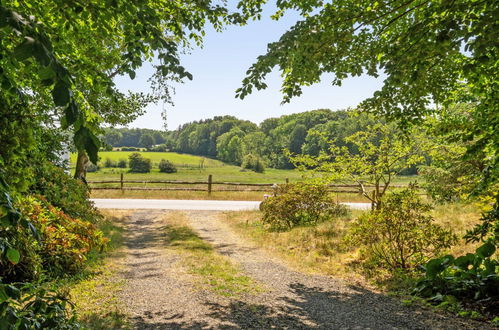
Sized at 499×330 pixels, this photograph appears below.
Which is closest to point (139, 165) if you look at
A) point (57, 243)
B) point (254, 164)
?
point (254, 164)

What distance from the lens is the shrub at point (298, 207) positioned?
12.0m

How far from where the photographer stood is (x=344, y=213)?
13078 mm

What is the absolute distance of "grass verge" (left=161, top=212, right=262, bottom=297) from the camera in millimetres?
6262

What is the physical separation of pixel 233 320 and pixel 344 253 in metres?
4.64

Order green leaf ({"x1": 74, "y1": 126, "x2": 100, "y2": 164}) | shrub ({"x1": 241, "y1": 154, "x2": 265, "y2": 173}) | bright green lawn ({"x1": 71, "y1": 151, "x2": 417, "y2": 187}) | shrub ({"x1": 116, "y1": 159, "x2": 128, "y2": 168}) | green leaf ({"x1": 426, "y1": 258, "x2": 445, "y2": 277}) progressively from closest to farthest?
green leaf ({"x1": 74, "y1": 126, "x2": 100, "y2": 164})
green leaf ({"x1": 426, "y1": 258, "x2": 445, "y2": 277})
bright green lawn ({"x1": 71, "y1": 151, "x2": 417, "y2": 187})
shrub ({"x1": 116, "y1": 159, "x2": 128, "y2": 168})
shrub ({"x1": 241, "y1": 154, "x2": 265, "y2": 173})

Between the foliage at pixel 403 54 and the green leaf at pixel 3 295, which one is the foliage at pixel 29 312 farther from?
the foliage at pixel 403 54

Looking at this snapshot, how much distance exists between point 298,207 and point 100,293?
25.9 feet

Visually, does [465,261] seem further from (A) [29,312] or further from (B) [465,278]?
(A) [29,312]

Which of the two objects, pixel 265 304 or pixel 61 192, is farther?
pixel 61 192

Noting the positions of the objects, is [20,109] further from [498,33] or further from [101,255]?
[101,255]

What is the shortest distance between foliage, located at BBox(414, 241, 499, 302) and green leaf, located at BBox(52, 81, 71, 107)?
5586 mm

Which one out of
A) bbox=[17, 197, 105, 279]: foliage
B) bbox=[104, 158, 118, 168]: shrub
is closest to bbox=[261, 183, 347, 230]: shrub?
bbox=[17, 197, 105, 279]: foliage

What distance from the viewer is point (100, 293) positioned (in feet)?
18.6

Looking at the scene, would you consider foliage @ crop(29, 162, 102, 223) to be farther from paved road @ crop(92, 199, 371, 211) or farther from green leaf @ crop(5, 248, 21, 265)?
paved road @ crop(92, 199, 371, 211)
